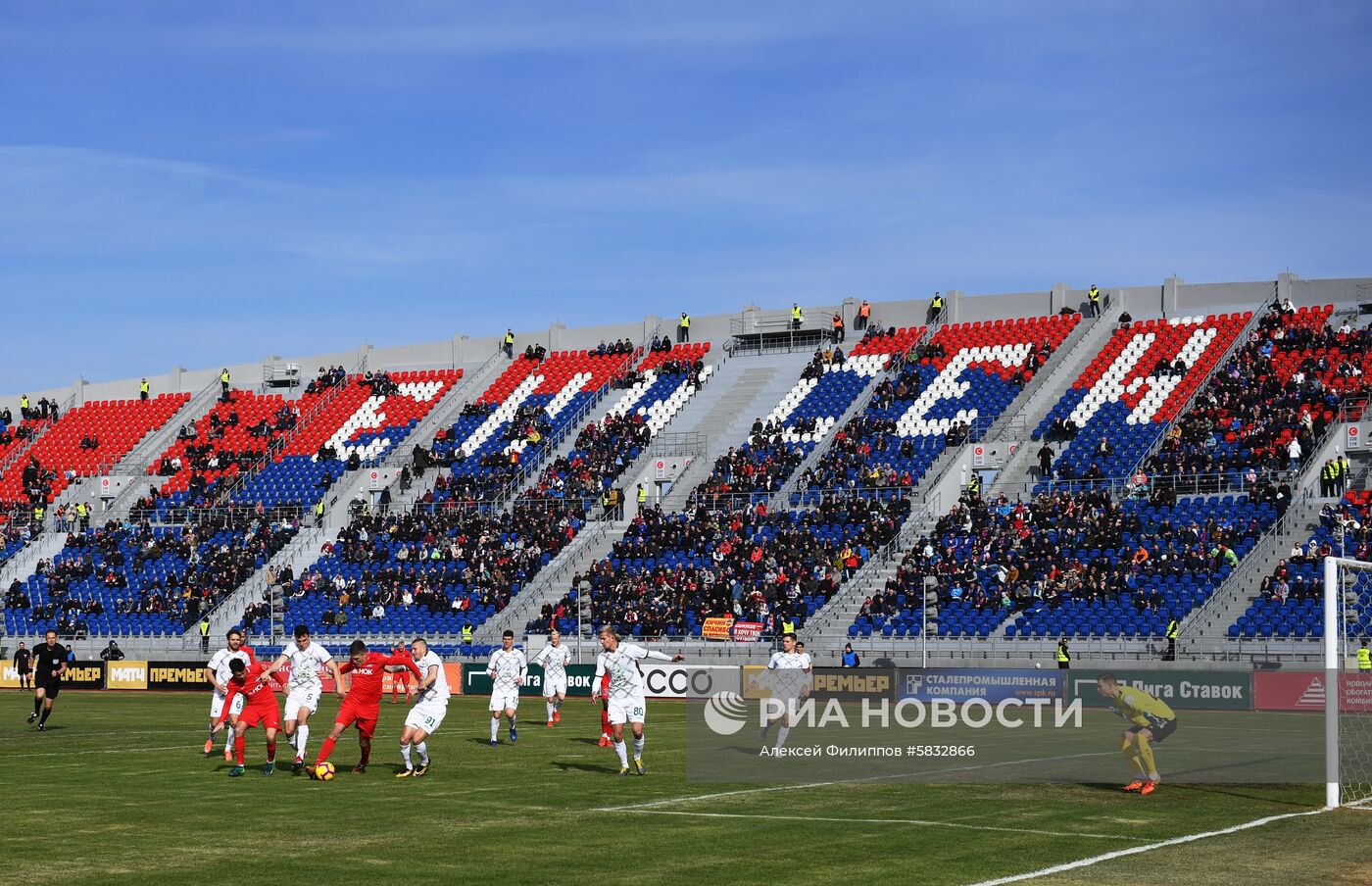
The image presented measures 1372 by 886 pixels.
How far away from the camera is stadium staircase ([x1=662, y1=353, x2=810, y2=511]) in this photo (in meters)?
68.5

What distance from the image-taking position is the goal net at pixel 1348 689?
2159 centimetres

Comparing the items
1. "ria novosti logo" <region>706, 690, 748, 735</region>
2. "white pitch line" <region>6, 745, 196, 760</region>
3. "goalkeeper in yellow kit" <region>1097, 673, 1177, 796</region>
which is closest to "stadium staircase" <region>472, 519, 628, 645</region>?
"ria novosti logo" <region>706, 690, 748, 735</region>

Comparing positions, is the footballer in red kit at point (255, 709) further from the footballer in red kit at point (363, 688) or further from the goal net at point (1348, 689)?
the goal net at point (1348, 689)

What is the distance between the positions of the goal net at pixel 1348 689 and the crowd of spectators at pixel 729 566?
57.6ft

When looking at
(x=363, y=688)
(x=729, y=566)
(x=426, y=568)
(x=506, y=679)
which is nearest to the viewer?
(x=363, y=688)

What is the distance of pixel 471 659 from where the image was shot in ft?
181

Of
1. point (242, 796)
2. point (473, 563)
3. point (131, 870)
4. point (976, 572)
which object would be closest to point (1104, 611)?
point (976, 572)

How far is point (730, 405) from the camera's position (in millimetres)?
72750

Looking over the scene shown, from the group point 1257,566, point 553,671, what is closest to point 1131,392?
point 1257,566

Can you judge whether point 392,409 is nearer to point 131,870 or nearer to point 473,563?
point 473,563

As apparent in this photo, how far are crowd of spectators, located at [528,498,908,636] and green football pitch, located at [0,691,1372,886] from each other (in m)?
29.1

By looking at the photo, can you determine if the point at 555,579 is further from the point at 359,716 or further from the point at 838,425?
the point at 359,716

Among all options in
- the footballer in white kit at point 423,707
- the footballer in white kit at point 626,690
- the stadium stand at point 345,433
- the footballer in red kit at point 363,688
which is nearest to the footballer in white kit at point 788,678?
the footballer in white kit at point 626,690

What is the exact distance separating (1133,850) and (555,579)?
4671cm
